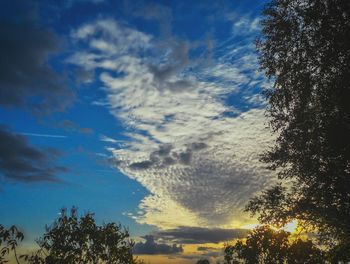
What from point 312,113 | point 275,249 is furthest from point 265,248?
point 312,113

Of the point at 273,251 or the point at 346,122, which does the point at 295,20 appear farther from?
the point at 273,251

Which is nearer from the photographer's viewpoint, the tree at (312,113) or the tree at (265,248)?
the tree at (312,113)

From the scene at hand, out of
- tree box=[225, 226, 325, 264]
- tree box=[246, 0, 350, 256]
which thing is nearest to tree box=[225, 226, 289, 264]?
tree box=[225, 226, 325, 264]

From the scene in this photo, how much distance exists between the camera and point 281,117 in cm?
2600

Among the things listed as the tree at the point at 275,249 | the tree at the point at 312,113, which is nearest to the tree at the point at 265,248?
the tree at the point at 275,249

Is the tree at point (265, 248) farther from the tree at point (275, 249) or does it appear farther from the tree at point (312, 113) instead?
the tree at point (312, 113)

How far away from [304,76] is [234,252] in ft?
284

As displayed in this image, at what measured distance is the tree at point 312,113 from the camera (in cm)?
1984

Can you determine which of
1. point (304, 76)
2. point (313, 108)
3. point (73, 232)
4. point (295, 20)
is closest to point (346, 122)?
point (313, 108)

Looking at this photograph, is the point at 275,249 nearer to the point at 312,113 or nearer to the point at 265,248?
the point at 265,248

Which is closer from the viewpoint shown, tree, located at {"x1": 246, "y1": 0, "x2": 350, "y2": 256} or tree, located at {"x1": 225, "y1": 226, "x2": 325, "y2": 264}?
tree, located at {"x1": 246, "y1": 0, "x2": 350, "y2": 256}

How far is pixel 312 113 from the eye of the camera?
74.7 feet

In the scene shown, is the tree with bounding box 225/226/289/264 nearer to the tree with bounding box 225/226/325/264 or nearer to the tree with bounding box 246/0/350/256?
the tree with bounding box 225/226/325/264

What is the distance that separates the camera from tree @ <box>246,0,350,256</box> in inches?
781
